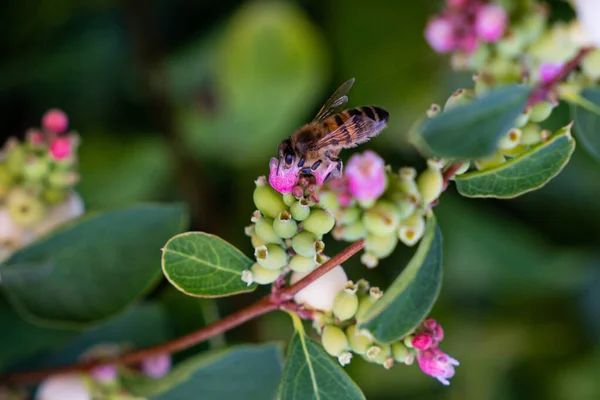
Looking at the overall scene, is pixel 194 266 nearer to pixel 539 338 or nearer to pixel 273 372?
pixel 273 372

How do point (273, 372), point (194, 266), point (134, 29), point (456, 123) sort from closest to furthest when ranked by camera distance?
point (456, 123), point (194, 266), point (273, 372), point (134, 29)

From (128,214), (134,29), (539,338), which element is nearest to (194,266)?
(128,214)

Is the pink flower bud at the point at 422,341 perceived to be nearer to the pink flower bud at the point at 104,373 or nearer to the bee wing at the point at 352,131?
the bee wing at the point at 352,131

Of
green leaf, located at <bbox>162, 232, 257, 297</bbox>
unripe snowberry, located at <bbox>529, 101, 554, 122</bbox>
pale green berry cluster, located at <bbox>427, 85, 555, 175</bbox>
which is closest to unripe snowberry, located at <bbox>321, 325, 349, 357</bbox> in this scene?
green leaf, located at <bbox>162, 232, 257, 297</bbox>

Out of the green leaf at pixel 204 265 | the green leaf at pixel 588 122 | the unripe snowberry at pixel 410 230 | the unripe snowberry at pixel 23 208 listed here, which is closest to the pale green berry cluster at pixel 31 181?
the unripe snowberry at pixel 23 208

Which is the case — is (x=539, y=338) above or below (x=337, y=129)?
below

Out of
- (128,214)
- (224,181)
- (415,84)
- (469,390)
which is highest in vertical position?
(128,214)
